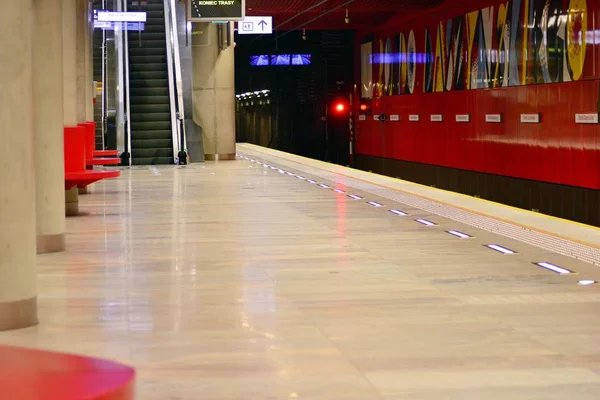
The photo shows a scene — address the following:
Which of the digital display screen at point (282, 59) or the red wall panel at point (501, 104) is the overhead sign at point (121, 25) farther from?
the digital display screen at point (282, 59)

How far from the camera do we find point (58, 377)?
7.30 feet

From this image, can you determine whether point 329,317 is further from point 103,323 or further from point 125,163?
point 125,163

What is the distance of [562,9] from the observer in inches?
655

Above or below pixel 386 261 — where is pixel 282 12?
above

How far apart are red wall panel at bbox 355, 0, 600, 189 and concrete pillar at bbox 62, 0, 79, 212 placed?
6986mm

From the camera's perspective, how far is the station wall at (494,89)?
52.7 feet

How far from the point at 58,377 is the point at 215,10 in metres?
20.3

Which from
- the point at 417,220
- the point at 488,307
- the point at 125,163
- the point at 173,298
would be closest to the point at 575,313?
the point at 488,307

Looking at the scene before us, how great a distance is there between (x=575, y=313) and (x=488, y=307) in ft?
1.60

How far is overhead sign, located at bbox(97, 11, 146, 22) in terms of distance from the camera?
24812mm

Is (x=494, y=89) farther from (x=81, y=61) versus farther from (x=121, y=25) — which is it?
(x=121, y=25)

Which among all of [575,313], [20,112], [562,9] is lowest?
[575,313]

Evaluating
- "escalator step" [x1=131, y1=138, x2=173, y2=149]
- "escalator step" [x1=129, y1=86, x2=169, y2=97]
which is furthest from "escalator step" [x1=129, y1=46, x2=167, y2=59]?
"escalator step" [x1=131, y1=138, x2=173, y2=149]

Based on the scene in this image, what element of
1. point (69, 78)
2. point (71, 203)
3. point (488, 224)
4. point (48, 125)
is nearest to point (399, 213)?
point (488, 224)
